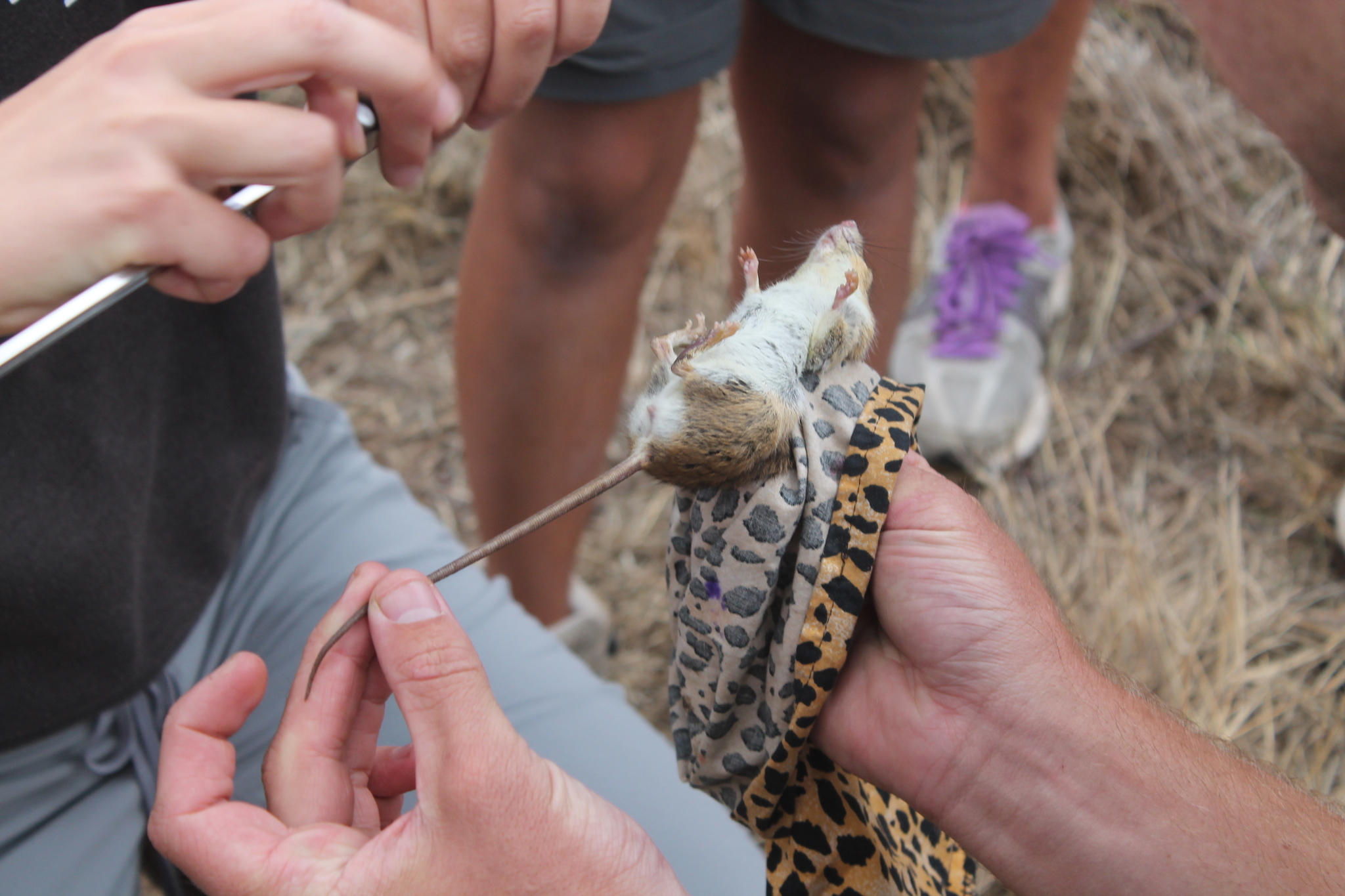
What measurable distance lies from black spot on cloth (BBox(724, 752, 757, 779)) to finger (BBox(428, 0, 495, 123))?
0.81m

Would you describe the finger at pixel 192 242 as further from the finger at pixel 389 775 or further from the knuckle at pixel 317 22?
the finger at pixel 389 775

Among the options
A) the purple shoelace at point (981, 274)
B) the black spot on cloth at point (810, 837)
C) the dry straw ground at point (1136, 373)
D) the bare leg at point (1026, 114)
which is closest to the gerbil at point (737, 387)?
the black spot on cloth at point (810, 837)

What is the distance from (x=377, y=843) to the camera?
0.90 m

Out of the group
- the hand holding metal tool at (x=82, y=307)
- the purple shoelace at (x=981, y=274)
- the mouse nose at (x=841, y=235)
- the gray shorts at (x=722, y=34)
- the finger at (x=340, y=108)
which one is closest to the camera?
the hand holding metal tool at (x=82, y=307)

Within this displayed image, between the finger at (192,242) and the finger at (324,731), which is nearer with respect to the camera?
the finger at (192,242)

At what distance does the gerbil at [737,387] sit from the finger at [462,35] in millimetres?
365

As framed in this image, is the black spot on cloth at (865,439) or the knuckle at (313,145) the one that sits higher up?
the knuckle at (313,145)

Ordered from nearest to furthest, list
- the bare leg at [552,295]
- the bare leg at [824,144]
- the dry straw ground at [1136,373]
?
the bare leg at [552,295] → the bare leg at [824,144] → the dry straw ground at [1136,373]

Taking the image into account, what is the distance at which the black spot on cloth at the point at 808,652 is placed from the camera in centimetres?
101

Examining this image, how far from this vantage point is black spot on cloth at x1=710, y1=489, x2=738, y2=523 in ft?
3.35

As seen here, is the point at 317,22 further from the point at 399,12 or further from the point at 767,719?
the point at 767,719

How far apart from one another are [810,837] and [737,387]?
21.3 inches

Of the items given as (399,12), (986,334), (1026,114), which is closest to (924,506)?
(399,12)

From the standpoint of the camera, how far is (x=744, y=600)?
40.1 inches
